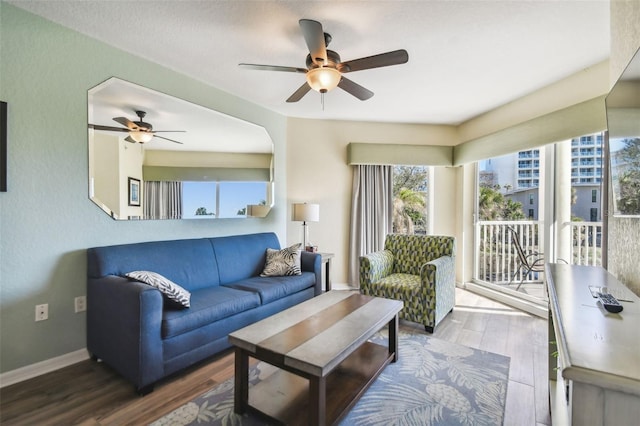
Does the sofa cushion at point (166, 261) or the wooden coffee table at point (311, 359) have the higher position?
the sofa cushion at point (166, 261)

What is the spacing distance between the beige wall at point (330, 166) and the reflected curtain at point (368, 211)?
0.12 m

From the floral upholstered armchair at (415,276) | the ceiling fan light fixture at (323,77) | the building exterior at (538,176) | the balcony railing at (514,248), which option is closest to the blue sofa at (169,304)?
the floral upholstered armchair at (415,276)

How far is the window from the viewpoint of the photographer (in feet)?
15.0

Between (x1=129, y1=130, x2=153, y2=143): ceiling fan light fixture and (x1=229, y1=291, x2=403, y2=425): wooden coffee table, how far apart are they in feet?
6.79

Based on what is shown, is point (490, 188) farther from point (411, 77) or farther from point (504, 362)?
point (504, 362)

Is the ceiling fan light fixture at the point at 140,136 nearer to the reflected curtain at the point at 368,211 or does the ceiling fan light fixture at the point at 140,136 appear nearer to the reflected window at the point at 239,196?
the reflected window at the point at 239,196

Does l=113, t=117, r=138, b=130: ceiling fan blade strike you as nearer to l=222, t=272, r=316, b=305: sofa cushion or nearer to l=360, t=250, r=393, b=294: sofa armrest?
l=222, t=272, r=316, b=305: sofa cushion

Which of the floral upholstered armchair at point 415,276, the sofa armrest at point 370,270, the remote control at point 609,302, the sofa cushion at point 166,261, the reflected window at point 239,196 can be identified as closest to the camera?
the remote control at point 609,302

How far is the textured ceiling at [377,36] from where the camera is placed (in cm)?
192

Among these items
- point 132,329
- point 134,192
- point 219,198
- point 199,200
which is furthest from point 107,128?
point 132,329

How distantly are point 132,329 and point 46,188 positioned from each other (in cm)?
122

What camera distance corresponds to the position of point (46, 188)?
208 centimetres

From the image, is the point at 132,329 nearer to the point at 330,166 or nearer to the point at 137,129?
the point at 137,129

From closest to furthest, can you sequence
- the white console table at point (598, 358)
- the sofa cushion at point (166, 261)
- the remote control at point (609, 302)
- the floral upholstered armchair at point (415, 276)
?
the white console table at point (598, 358)
the remote control at point (609, 302)
the sofa cushion at point (166, 261)
the floral upholstered armchair at point (415, 276)
